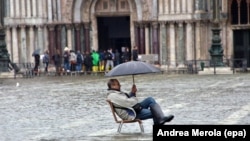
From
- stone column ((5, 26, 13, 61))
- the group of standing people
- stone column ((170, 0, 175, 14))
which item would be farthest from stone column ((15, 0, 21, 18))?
stone column ((170, 0, 175, 14))

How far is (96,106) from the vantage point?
26.4 metres

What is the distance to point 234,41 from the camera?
49.9 meters

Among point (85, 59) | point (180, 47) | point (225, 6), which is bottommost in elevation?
point (85, 59)

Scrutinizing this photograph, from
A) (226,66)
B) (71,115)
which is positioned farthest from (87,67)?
(71,115)

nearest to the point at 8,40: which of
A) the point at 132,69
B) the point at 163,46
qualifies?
the point at 163,46

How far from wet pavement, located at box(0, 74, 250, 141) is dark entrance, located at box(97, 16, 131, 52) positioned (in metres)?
12.9

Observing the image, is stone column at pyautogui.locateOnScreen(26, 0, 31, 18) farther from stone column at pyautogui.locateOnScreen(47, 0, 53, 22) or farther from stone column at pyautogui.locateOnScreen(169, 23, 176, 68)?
stone column at pyautogui.locateOnScreen(169, 23, 176, 68)

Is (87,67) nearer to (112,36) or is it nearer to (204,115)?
(112,36)

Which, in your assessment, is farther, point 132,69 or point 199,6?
point 199,6

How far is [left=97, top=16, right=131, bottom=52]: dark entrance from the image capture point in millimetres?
53969

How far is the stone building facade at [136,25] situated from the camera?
4966cm

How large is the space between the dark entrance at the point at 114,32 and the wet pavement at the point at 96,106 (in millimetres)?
12864

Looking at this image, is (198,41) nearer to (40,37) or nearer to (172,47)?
(172,47)

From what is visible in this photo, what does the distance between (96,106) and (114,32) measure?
2888cm
